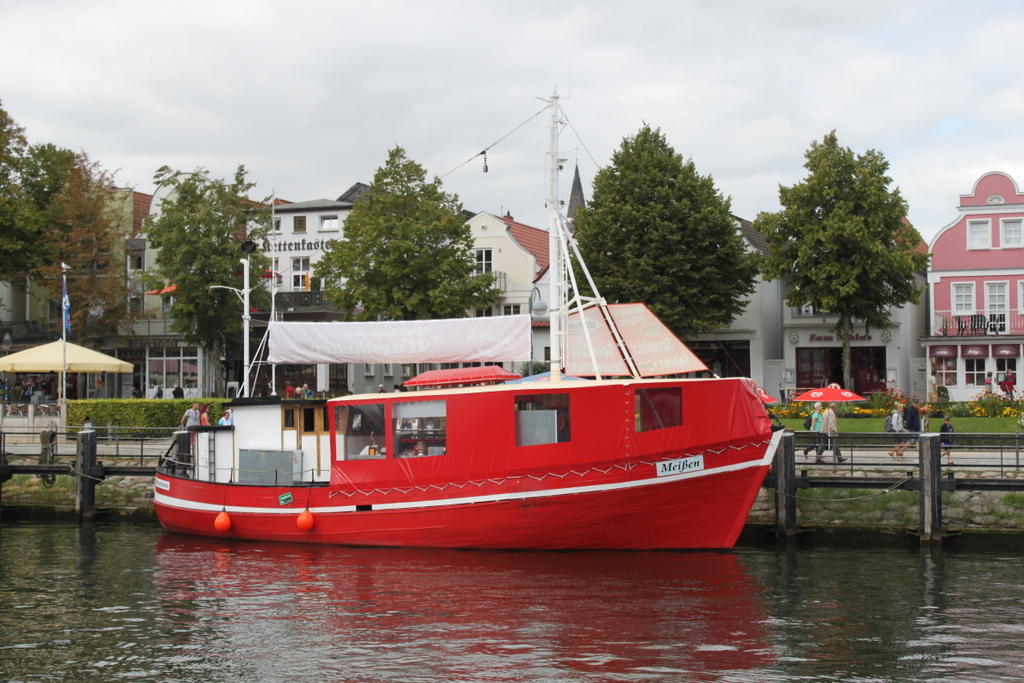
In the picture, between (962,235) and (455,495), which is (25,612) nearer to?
(455,495)

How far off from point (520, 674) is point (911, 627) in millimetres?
6053

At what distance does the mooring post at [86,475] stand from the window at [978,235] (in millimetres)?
37388

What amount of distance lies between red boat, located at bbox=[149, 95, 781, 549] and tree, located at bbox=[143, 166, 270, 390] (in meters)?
24.6

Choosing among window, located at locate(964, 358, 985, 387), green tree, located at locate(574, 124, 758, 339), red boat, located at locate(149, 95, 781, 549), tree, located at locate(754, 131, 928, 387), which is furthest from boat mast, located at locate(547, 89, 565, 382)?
window, located at locate(964, 358, 985, 387)

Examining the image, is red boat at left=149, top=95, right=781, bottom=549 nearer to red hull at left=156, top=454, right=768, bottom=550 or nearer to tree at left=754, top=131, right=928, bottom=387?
red hull at left=156, top=454, right=768, bottom=550

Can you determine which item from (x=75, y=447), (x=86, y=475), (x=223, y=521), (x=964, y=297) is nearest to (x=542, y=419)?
(x=223, y=521)

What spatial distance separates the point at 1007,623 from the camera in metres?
14.8

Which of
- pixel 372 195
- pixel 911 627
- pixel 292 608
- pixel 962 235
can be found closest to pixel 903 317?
pixel 962 235

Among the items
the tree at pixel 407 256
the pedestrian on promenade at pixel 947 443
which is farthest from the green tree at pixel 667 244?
the pedestrian on promenade at pixel 947 443

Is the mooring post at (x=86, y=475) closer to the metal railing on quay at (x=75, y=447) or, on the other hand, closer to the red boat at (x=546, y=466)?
the metal railing on quay at (x=75, y=447)

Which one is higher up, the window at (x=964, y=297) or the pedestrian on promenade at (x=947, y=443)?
the window at (x=964, y=297)

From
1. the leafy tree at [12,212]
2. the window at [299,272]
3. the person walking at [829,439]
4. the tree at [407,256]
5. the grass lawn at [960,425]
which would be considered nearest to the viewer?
the person walking at [829,439]

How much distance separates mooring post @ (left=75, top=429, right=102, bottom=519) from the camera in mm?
26297

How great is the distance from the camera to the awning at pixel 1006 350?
44094 mm
